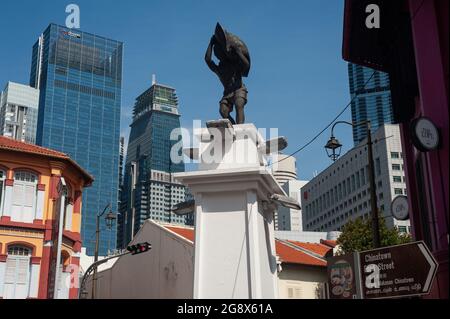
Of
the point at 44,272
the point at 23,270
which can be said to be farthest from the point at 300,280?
the point at 23,270

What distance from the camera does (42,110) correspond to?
19000 cm

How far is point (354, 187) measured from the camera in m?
128

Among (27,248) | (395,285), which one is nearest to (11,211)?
(27,248)

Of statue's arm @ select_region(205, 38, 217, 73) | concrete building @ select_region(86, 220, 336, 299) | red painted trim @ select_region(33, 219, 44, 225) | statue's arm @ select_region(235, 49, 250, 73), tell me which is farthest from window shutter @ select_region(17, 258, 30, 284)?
statue's arm @ select_region(235, 49, 250, 73)

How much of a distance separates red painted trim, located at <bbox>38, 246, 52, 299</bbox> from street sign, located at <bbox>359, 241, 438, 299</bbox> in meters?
22.6

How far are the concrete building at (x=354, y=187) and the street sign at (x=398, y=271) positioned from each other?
298 feet

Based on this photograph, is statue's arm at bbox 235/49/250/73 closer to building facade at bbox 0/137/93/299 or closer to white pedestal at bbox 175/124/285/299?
white pedestal at bbox 175/124/285/299

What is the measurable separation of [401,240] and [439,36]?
26.1 m

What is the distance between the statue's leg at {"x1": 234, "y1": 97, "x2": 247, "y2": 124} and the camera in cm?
1173

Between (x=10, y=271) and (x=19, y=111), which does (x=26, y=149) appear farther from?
(x=19, y=111)

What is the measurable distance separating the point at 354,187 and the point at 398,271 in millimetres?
120701

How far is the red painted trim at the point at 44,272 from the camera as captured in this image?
2952 centimetres

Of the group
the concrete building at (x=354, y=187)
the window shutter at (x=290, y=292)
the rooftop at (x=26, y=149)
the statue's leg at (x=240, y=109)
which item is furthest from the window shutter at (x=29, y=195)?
the concrete building at (x=354, y=187)
